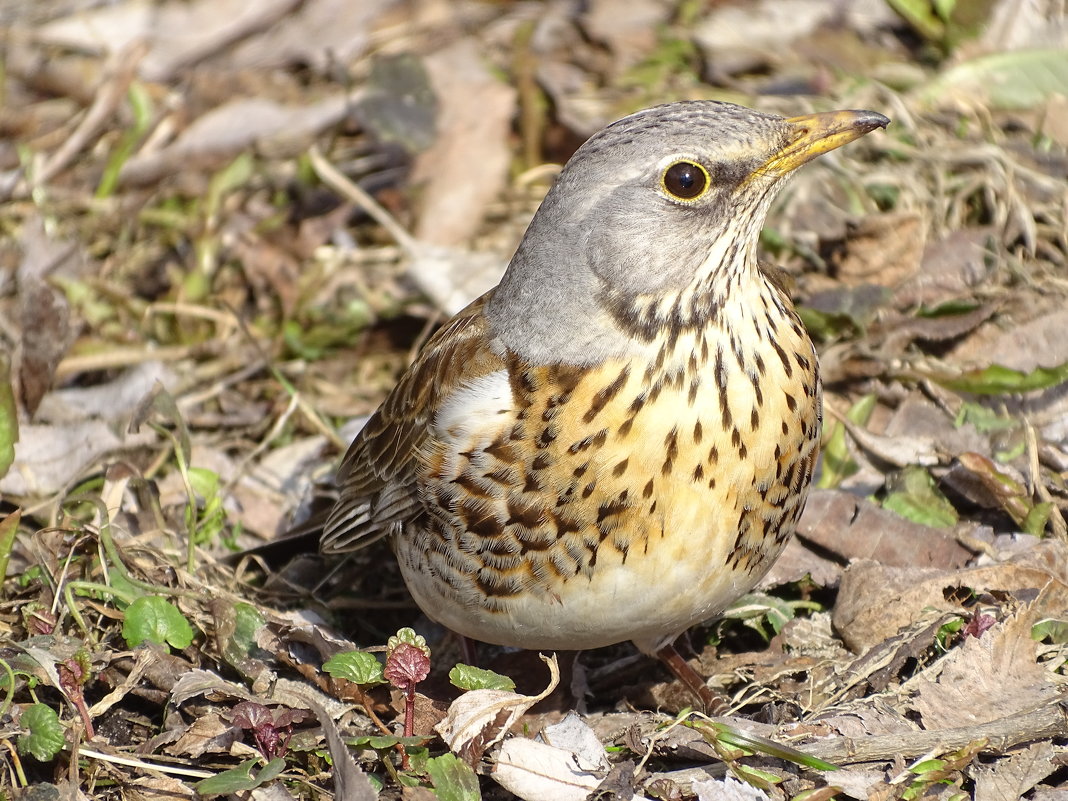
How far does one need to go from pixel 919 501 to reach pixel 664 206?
2025 millimetres

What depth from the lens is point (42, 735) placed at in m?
4.59

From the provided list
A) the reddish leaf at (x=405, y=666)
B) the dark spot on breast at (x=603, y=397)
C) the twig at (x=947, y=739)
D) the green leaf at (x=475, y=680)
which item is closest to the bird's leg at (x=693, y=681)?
the twig at (x=947, y=739)

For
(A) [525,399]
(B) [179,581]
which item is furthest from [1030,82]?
(B) [179,581]

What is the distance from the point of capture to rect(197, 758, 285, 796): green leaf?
4293mm

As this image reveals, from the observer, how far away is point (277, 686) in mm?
5094

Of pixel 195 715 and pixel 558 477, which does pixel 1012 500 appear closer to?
pixel 558 477

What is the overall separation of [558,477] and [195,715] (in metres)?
1.65

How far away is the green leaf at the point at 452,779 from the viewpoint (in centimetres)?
433

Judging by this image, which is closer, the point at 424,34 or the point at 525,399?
the point at 525,399

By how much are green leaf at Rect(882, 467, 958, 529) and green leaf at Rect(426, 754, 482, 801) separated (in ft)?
7.29

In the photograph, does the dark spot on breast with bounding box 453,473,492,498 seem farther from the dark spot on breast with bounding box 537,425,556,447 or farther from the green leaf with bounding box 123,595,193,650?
the green leaf with bounding box 123,595,193,650

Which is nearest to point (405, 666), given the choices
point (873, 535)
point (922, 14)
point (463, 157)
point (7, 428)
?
point (873, 535)

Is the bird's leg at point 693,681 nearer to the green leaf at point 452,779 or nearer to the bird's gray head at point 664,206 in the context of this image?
the green leaf at point 452,779

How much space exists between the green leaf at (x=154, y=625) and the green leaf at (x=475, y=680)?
4.06 ft
